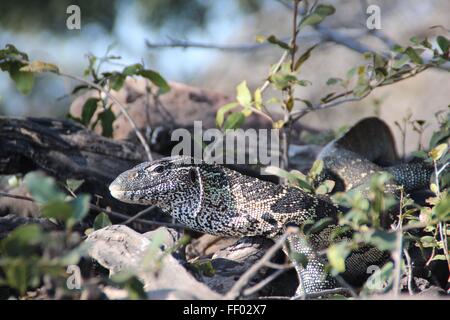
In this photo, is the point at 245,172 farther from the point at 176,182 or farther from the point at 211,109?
the point at 211,109

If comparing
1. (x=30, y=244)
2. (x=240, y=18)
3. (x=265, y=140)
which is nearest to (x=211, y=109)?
(x=265, y=140)

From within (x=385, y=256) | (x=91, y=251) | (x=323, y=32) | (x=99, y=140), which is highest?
(x=323, y=32)

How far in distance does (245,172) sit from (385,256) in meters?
1.51

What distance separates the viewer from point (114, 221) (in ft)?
18.2

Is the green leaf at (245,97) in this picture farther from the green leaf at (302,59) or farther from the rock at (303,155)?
the rock at (303,155)

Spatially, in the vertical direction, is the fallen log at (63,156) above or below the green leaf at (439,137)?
below

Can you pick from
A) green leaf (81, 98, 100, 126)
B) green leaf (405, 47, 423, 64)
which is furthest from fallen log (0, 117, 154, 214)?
green leaf (405, 47, 423, 64)

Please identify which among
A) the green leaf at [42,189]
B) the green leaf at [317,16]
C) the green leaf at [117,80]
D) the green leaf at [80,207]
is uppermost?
the green leaf at [317,16]

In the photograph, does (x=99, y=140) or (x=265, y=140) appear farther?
(x=265, y=140)

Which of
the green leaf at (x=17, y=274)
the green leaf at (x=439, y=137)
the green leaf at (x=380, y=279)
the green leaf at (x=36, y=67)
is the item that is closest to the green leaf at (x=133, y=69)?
the green leaf at (x=36, y=67)

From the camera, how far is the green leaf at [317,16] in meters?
5.14

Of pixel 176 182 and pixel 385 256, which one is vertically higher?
pixel 176 182

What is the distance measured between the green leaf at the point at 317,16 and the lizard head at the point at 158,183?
151 cm

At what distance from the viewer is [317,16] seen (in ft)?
16.9
